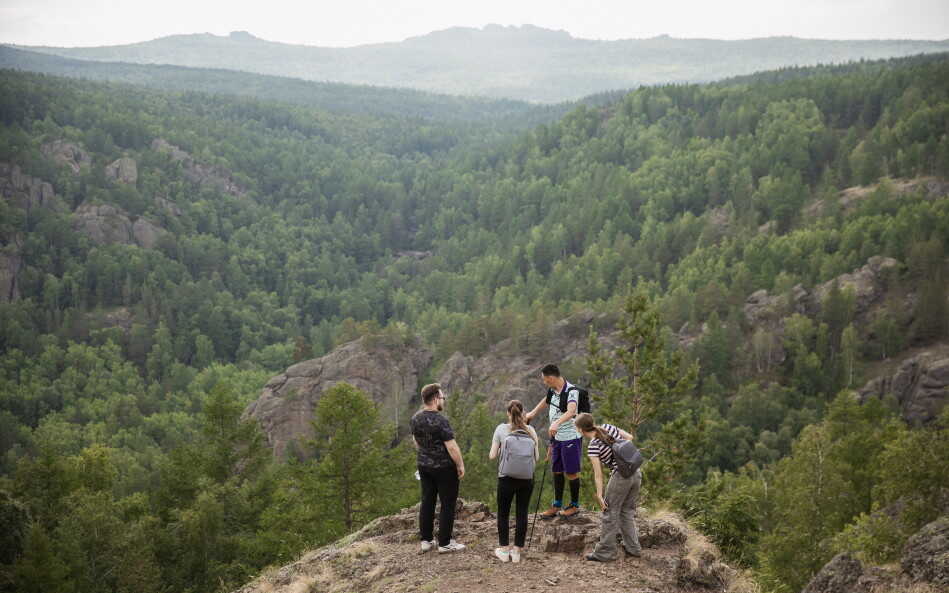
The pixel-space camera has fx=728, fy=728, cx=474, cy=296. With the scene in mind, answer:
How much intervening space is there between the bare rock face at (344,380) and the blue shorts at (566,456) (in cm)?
6900

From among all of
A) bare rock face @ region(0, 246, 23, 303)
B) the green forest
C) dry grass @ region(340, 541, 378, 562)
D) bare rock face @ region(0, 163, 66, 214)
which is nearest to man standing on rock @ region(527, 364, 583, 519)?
dry grass @ region(340, 541, 378, 562)

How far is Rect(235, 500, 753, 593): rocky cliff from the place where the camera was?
39.5ft

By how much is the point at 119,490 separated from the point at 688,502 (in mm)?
59140

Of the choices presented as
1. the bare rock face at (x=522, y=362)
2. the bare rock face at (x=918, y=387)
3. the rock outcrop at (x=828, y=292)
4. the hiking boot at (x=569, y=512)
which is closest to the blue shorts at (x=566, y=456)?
the hiking boot at (x=569, y=512)

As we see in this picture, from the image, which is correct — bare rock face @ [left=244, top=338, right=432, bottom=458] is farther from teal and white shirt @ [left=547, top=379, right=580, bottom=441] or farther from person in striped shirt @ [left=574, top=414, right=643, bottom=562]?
person in striped shirt @ [left=574, top=414, right=643, bottom=562]

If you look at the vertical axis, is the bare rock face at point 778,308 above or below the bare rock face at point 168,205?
below

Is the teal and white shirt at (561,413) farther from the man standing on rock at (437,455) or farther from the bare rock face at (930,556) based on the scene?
the bare rock face at (930,556)

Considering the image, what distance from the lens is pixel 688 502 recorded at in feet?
56.3

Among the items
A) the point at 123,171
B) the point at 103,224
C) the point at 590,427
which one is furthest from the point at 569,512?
the point at 123,171

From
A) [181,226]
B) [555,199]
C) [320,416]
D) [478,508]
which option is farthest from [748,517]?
[181,226]

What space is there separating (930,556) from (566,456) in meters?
6.33

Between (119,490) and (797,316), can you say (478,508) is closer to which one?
(119,490)

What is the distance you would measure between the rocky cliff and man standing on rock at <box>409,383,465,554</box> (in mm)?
932

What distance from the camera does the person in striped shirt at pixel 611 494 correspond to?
40.7ft
